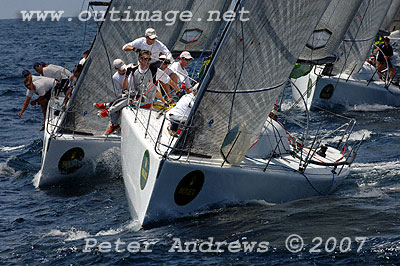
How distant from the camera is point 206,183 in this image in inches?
328

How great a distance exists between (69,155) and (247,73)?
13.9ft

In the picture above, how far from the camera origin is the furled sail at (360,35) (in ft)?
51.8

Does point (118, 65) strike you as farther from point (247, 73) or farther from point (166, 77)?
point (247, 73)

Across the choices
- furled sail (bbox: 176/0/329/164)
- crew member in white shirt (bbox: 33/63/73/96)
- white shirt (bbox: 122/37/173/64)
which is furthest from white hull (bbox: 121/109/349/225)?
crew member in white shirt (bbox: 33/63/73/96)

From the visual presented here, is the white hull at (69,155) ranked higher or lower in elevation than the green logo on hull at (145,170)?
lower

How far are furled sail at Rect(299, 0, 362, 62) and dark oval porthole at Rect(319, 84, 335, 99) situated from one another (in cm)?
317

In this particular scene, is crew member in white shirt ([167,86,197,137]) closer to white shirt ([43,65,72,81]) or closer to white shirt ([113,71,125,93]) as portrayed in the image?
white shirt ([113,71,125,93])

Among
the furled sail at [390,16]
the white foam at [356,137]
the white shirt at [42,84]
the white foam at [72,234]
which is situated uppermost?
the furled sail at [390,16]

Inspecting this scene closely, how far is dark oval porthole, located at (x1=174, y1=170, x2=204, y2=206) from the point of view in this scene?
8172mm

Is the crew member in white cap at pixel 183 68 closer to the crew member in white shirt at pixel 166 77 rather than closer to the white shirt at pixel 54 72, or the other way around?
the crew member in white shirt at pixel 166 77

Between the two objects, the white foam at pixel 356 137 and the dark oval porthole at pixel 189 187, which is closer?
the dark oval porthole at pixel 189 187

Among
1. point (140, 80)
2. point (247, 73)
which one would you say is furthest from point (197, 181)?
point (140, 80)

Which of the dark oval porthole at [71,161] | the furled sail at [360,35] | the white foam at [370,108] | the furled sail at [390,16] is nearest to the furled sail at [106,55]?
the dark oval porthole at [71,161]

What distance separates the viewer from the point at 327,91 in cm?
1758
